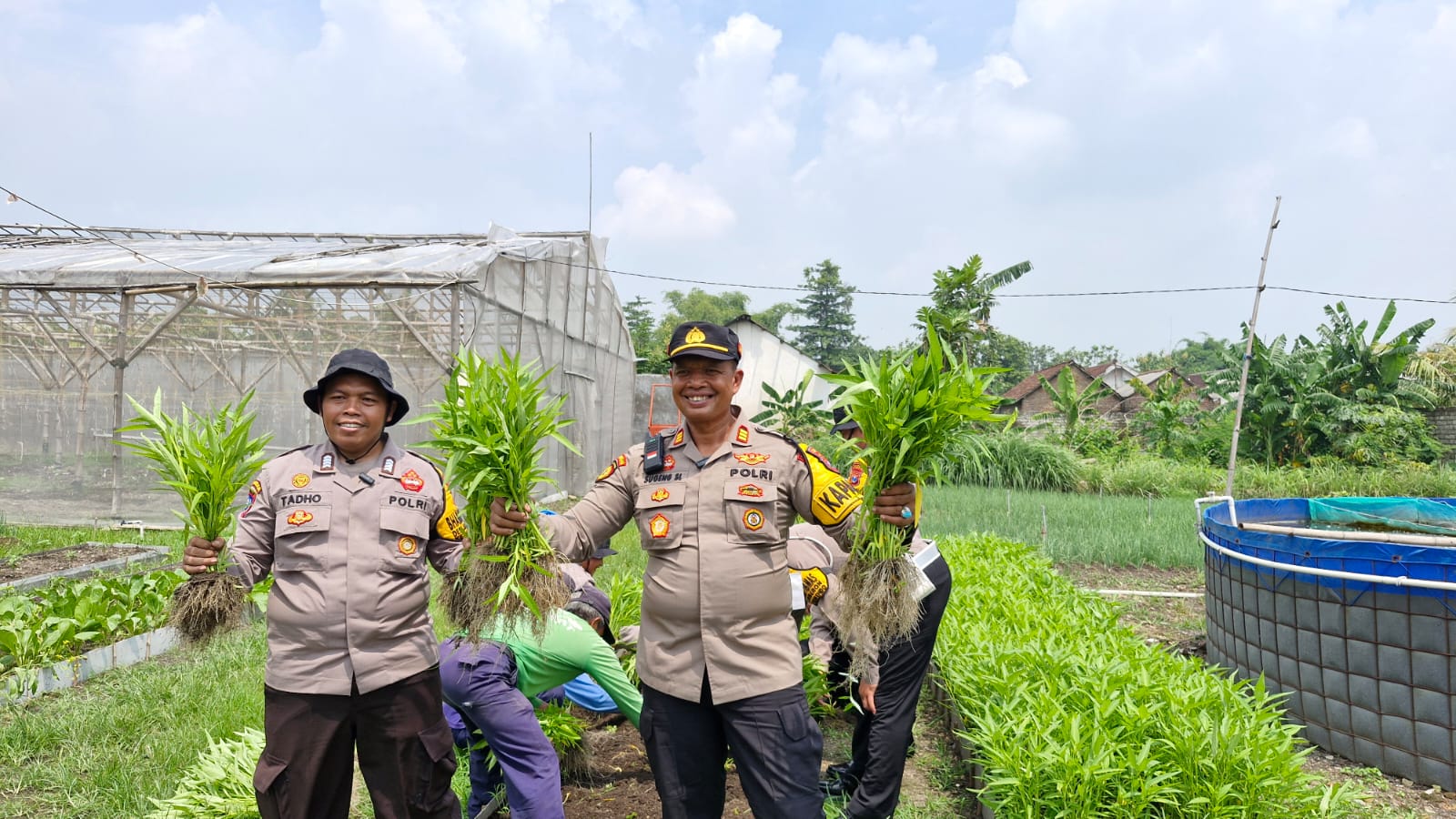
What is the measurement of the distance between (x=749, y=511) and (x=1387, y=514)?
5.95 meters

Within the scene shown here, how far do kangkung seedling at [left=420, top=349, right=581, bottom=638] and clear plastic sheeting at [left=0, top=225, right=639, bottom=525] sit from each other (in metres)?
6.96

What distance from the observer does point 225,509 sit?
278cm

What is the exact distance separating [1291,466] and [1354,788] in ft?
56.5

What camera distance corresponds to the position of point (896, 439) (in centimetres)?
240

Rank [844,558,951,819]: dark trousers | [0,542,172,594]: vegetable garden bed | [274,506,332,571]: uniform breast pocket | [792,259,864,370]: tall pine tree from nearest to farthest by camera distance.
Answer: [274,506,332,571]: uniform breast pocket, [844,558,951,819]: dark trousers, [0,542,172,594]: vegetable garden bed, [792,259,864,370]: tall pine tree

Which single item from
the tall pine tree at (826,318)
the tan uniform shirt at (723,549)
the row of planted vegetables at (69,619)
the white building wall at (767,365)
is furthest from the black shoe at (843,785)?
the tall pine tree at (826,318)

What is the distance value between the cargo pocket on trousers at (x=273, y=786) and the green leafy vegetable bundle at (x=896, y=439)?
1729mm

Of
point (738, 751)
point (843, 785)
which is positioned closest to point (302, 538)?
point (738, 751)

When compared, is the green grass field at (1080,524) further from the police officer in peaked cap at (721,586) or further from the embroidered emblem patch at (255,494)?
the embroidered emblem patch at (255,494)

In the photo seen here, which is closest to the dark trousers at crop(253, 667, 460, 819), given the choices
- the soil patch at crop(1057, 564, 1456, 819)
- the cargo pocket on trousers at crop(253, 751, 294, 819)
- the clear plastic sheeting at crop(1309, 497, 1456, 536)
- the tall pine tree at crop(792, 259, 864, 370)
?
the cargo pocket on trousers at crop(253, 751, 294, 819)

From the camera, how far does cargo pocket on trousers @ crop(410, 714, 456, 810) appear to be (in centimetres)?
257

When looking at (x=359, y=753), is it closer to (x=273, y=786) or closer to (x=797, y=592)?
(x=273, y=786)

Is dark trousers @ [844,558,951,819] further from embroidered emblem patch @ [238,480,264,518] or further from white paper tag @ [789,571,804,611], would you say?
embroidered emblem patch @ [238,480,264,518]

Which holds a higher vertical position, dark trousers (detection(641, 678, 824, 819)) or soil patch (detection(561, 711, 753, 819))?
dark trousers (detection(641, 678, 824, 819))
